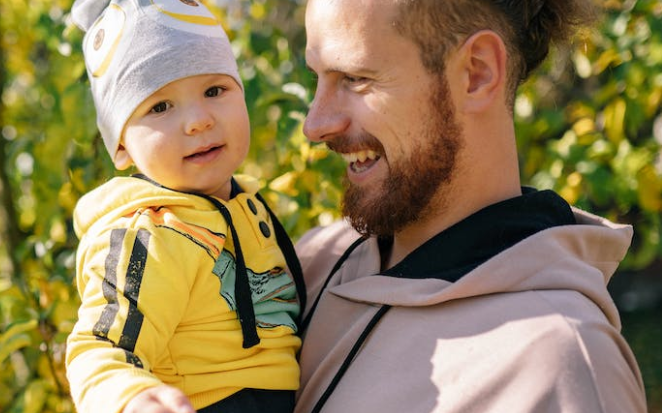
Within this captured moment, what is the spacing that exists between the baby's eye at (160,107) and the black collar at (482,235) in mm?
605

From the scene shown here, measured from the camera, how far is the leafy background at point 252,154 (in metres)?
2.60

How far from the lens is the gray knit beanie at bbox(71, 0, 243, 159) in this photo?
1.78 metres

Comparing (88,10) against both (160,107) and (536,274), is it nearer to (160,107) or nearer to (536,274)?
(160,107)

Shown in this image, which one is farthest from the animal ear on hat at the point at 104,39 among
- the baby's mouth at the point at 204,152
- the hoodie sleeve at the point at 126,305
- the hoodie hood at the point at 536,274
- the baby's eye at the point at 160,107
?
the hoodie hood at the point at 536,274

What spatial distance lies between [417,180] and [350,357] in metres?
0.44

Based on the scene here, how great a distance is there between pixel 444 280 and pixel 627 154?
1.53 meters

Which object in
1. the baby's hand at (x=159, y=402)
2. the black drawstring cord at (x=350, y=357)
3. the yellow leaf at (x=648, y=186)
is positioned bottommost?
the yellow leaf at (x=648, y=186)

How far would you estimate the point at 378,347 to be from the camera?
5.84ft

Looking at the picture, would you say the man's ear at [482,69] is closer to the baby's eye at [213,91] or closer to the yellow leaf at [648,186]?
the baby's eye at [213,91]

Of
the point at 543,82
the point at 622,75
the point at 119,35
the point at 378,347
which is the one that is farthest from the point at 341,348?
the point at 543,82

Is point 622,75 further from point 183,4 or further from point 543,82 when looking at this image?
point 183,4

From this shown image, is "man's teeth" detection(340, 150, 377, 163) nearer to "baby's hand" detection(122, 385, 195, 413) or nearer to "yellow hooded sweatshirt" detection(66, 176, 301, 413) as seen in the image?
"yellow hooded sweatshirt" detection(66, 176, 301, 413)

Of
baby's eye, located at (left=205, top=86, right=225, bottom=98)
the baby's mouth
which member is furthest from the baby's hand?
baby's eye, located at (left=205, top=86, right=225, bottom=98)

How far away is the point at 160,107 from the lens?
183 cm
